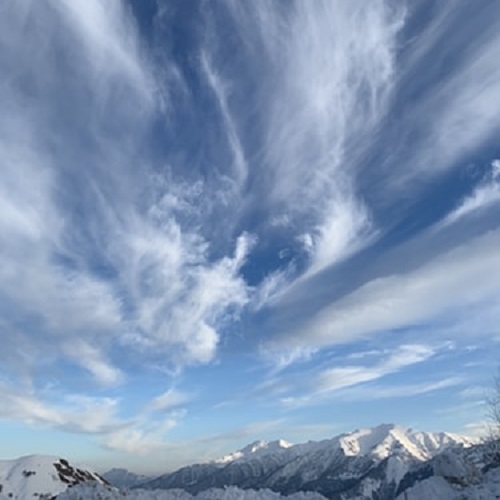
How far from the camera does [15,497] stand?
182500mm

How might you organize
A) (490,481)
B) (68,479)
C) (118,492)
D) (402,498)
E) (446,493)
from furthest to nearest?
(68,479)
(118,492)
(402,498)
(446,493)
(490,481)

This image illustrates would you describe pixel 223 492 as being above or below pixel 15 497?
below

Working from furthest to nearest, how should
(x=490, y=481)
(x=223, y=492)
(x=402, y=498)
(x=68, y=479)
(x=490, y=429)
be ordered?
(x=68, y=479) → (x=223, y=492) → (x=490, y=429) → (x=402, y=498) → (x=490, y=481)

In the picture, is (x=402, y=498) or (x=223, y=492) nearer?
(x=402, y=498)

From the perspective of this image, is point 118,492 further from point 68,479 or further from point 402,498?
point 68,479

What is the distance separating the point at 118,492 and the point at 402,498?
30.6 m

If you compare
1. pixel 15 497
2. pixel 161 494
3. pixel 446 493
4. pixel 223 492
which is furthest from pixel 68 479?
pixel 446 493

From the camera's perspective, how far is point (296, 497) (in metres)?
61.7

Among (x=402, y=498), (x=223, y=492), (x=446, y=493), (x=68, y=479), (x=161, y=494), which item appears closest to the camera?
(x=446, y=493)

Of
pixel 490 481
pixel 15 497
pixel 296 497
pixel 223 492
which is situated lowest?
pixel 490 481

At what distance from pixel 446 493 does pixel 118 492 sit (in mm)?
34896

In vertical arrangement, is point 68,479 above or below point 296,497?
above

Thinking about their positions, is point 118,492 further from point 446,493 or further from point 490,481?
point 490,481

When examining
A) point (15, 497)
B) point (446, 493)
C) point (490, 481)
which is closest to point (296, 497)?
point (446, 493)
